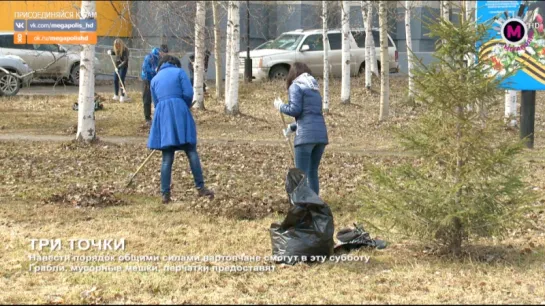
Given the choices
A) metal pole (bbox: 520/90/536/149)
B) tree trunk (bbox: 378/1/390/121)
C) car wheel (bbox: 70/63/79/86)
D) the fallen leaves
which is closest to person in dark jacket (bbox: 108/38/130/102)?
car wheel (bbox: 70/63/79/86)

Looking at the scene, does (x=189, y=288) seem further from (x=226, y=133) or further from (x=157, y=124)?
(x=226, y=133)

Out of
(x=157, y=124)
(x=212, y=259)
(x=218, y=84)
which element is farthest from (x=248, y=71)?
(x=212, y=259)

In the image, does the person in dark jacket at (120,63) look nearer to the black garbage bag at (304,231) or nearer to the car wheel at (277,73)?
the car wheel at (277,73)

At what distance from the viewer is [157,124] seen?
9094 mm

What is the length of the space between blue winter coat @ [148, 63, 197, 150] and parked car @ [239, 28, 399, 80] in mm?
16143

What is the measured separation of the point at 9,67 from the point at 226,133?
8311 millimetres

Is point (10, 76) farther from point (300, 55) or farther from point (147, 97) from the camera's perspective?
point (300, 55)

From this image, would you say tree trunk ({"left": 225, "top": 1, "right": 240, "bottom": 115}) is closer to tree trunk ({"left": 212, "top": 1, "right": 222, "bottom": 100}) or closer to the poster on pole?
tree trunk ({"left": 212, "top": 1, "right": 222, "bottom": 100})

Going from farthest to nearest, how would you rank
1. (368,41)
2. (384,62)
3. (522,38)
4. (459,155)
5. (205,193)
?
1. (368,41)
2. (384,62)
3. (522,38)
4. (205,193)
5. (459,155)

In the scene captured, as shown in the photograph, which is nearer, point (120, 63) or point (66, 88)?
point (120, 63)

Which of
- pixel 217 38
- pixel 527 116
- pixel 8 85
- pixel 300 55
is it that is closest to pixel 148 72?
pixel 217 38

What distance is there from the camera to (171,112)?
9.01 metres

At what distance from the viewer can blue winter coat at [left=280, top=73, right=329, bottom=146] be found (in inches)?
324

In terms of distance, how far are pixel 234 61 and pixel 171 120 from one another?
8.12 m
